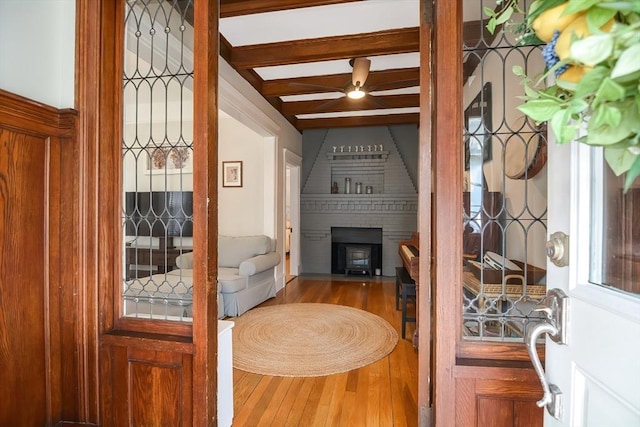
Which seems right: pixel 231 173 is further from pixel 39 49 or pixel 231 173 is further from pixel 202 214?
pixel 202 214

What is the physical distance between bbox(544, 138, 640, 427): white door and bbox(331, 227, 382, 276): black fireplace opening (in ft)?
16.6

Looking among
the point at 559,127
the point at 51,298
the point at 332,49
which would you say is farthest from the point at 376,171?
the point at 559,127

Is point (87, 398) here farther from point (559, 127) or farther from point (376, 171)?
point (376, 171)

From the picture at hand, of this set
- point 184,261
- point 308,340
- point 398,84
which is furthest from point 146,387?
point 398,84

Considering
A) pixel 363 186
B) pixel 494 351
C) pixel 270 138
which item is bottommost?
pixel 494 351

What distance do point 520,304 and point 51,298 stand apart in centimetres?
203

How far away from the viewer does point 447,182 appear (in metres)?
1.21

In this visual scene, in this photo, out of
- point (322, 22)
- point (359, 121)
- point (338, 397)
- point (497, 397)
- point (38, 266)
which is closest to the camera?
point (497, 397)

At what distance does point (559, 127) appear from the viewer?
48cm

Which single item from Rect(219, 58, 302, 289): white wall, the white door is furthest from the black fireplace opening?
the white door

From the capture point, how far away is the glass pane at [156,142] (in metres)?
1.53

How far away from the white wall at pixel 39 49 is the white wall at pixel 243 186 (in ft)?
10.9

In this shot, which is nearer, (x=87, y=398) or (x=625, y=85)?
(x=625, y=85)

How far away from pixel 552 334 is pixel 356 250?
203 inches
